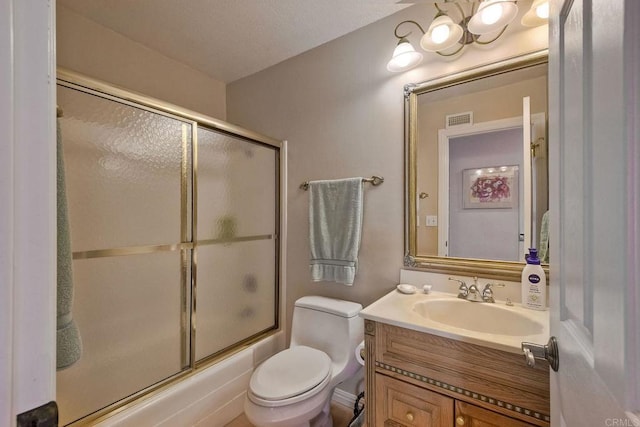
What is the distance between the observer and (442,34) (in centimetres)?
125

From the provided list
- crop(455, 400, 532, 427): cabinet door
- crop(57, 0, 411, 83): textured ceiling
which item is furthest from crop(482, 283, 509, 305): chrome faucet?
crop(57, 0, 411, 83): textured ceiling

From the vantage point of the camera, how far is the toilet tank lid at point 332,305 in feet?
4.95

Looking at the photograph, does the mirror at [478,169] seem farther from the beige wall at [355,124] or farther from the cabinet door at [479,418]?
the cabinet door at [479,418]

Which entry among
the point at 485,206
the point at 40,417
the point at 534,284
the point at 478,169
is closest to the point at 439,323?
the point at 534,284

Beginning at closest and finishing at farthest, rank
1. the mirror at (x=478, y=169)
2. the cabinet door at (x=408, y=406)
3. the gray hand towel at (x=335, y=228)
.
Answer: the cabinet door at (x=408, y=406)
the mirror at (x=478, y=169)
the gray hand towel at (x=335, y=228)

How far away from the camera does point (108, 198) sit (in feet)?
4.04

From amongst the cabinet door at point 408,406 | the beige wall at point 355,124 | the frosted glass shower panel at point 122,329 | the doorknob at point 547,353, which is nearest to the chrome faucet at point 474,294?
the beige wall at point 355,124

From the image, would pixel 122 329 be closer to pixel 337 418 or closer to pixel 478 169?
pixel 337 418

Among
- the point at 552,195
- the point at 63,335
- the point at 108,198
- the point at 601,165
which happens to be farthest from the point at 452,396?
the point at 108,198

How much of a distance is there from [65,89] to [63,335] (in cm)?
94

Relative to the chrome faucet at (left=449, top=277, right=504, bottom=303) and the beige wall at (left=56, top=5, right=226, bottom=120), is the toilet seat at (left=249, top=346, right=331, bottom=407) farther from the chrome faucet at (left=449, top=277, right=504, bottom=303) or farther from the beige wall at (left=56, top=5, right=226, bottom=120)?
the beige wall at (left=56, top=5, right=226, bottom=120)

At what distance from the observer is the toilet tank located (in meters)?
1.48

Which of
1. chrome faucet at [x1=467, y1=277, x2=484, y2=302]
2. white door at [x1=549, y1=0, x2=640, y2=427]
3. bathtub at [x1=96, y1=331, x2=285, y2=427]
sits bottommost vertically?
bathtub at [x1=96, y1=331, x2=285, y2=427]

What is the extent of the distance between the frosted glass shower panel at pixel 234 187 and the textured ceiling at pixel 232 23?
0.63m
